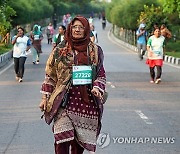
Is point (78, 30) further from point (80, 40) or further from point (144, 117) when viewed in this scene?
point (144, 117)

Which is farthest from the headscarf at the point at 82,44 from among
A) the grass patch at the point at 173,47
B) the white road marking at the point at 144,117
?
A: the grass patch at the point at 173,47

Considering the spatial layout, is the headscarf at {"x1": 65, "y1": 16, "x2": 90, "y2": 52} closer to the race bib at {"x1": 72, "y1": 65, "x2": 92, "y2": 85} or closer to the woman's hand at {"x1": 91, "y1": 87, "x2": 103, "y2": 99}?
the race bib at {"x1": 72, "y1": 65, "x2": 92, "y2": 85}

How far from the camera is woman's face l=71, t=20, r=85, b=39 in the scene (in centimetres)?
619

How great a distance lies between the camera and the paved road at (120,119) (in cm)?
873

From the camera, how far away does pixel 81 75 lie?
20.2 ft

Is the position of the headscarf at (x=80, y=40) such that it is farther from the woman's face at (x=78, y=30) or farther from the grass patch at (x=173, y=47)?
the grass patch at (x=173, y=47)

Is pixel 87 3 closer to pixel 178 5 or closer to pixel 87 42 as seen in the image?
pixel 178 5

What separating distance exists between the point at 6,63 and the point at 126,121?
629 inches

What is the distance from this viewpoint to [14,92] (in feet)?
50.1

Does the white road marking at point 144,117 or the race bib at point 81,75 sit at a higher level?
the race bib at point 81,75

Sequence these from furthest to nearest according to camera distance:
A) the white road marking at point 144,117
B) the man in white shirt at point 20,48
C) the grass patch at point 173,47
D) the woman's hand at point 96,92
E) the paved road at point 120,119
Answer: the grass patch at point 173,47
the man in white shirt at point 20,48
the white road marking at point 144,117
the paved road at point 120,119
the woman's hand at point 96,92

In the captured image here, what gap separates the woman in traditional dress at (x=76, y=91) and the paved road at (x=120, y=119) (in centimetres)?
211

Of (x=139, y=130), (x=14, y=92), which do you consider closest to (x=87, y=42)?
(x=139, y=130)

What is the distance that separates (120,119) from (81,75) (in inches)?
201
